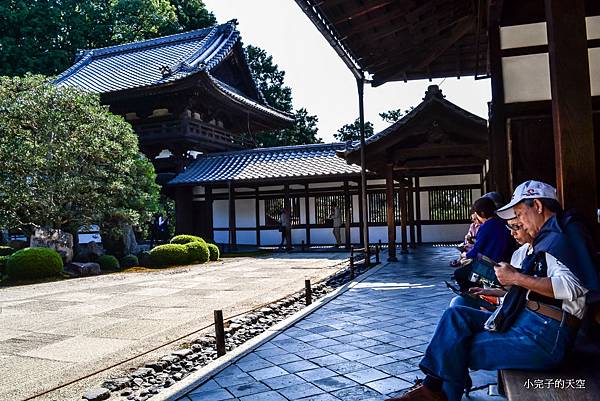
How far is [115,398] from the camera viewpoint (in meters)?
3.63

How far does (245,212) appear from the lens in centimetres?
2080

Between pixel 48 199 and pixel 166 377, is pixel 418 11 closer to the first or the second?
pixel 166 377

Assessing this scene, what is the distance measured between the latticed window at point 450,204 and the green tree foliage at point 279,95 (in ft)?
64.1

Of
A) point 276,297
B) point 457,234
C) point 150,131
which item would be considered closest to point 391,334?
point 276,297

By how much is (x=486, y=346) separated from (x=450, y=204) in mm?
16200

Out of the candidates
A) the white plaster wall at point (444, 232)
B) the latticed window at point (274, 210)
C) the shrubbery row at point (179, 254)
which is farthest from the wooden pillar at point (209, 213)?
the white plaster wall at point (444, 232)

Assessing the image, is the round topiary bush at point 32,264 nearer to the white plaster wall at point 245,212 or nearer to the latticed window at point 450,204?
the white plaster wall at point 245,212

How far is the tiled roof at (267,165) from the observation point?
18.0 metres

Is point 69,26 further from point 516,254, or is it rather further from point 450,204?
point 516,254

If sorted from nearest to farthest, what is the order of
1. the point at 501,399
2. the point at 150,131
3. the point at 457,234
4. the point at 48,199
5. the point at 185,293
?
the point at 501,399 → the point at 185,293 → the point at 48,199 → the point at 457,234 → the point at 150,131

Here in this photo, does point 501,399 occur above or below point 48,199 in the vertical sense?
below

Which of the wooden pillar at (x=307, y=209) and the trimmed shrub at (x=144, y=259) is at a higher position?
the wooden pillar at (x=307, y=209)

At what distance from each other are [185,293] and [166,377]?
15.6ft

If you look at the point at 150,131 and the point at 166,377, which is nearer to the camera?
the point at 166,377
